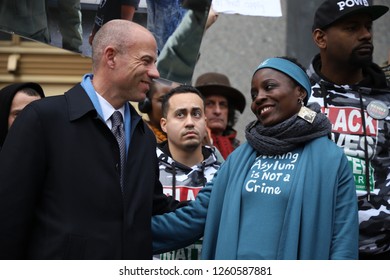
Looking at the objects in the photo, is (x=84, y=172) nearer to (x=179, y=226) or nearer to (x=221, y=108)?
(x=179, y=226)

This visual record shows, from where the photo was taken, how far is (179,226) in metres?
5.46

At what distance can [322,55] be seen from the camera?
19.8 ft

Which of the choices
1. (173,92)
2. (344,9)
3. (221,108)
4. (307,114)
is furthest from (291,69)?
(221,108)

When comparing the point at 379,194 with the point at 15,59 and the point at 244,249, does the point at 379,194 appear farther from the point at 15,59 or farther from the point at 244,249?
the point at 15,59

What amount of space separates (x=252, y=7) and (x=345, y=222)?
1.85m

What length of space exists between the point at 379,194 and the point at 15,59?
5523 millimetres

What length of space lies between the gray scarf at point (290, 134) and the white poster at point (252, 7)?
132 centimetres

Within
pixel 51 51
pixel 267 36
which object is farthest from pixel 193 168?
pixel 51 51

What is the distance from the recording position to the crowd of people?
4.84m

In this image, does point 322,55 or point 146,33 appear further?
point 322,55

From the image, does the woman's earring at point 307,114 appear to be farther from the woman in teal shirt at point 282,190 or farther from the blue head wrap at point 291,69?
the blue head wrap at point 291,69

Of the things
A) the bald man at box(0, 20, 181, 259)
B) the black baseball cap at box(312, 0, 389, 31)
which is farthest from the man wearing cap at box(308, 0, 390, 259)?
the bald man at box(0, 20, 181, 259)

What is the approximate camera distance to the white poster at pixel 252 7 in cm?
634

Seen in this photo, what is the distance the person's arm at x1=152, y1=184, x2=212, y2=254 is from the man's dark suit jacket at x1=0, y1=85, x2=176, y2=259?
412 millimetres
